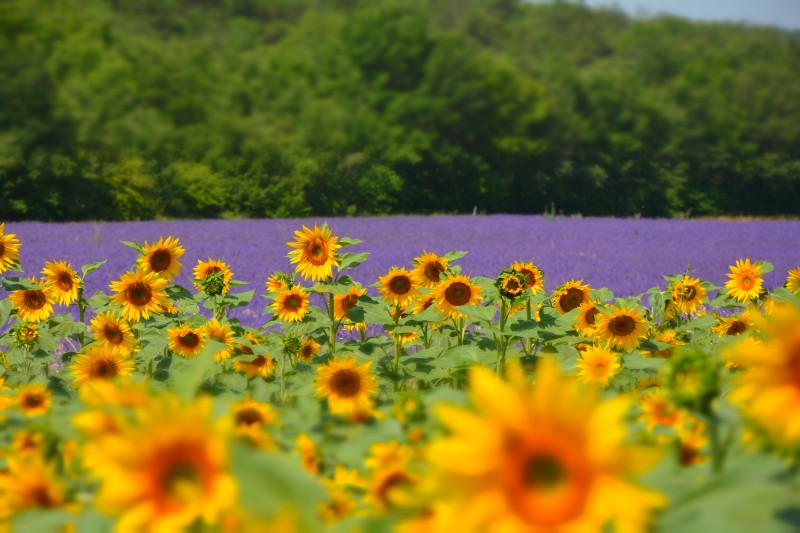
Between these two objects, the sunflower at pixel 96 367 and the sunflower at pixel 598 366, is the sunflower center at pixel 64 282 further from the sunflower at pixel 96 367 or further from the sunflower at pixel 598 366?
the sunflower at pixel 598 366

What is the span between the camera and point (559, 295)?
384 centimetres

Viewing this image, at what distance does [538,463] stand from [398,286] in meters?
2.64

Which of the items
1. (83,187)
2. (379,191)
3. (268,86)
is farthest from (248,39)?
(83,187)

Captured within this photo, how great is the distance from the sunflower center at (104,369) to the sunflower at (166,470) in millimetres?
2068

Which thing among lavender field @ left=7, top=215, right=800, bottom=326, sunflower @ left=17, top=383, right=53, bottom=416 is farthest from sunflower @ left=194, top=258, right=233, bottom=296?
sunflower @ left=17, top=383, right=53, bottom=416

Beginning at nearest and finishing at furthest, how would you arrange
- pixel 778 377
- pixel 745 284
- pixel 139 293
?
pixel 778 377 → pixel 139 293 → pixel 745 284

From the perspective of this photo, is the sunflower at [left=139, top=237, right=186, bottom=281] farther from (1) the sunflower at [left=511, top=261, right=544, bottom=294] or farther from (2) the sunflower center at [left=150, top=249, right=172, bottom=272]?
(1) the sunflower at [left=511, top=261, right=544, bottom=294]

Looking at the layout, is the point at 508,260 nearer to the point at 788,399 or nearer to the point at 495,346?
the point at 495,346

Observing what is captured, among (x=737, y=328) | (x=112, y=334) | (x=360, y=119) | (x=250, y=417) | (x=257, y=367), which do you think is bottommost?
(x=257, y=367)

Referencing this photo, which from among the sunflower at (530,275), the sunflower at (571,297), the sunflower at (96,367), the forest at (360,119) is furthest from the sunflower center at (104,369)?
the forest at (360,119)

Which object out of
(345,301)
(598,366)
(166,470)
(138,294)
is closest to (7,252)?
(138,294)

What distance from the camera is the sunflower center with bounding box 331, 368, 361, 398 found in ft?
7.12

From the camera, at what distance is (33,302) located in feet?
11.4

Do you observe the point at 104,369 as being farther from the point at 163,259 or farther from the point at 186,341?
the point at 163,259
